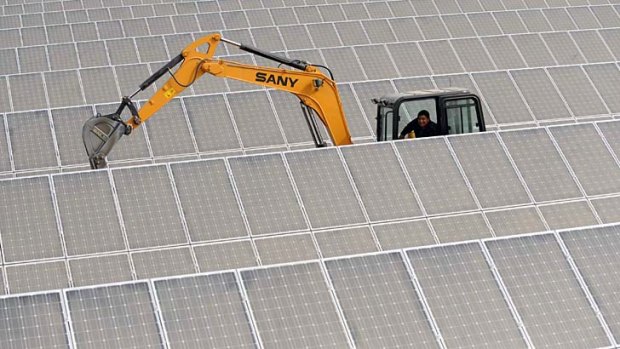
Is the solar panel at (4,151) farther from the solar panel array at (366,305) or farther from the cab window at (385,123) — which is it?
the solar panel array at (366,305)

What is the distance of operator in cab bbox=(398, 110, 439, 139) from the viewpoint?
25219 mm

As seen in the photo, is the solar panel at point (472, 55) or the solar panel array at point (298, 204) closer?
the solar panel array at point (298, 204)

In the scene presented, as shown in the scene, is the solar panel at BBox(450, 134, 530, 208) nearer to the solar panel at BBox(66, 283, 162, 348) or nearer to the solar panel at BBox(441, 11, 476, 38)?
the solar panel at BBox(66, 283, 162, 348)

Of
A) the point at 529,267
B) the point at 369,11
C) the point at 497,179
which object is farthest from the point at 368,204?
the point at 369,11

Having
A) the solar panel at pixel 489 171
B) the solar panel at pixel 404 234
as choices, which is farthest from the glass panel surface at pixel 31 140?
the solar panel at pixel 489 171

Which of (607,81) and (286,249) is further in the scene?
(607,81)

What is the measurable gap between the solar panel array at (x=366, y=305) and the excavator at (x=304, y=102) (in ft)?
28.8

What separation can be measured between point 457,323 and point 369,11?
2732 cm

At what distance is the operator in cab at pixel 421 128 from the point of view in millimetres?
25219

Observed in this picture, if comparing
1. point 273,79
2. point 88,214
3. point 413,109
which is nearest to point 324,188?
point 88,214

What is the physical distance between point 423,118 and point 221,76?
4440 mm

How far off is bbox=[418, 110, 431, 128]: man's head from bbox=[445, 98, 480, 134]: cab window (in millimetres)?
434

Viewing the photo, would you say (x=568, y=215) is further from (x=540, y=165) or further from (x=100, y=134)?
(x=100, y=134)

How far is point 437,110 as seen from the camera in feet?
82.7
